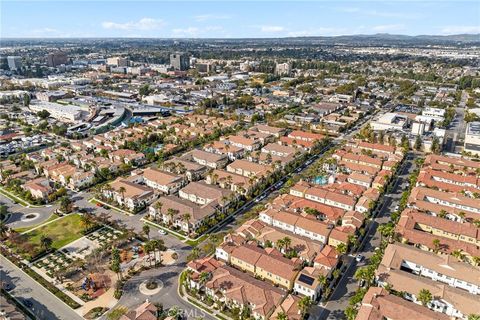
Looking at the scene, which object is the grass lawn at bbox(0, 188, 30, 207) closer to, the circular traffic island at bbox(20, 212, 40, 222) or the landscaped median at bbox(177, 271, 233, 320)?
the circular traffic island at bbox(20, 212, 40, 222)

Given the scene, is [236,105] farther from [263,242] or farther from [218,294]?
[218,294]

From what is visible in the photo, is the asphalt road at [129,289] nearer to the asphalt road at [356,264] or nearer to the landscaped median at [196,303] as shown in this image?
the landscaped median at [196,303]

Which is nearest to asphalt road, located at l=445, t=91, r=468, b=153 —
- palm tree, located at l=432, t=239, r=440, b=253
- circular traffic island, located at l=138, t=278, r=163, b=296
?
palm tree, located at l=432, t=239, r=440, b=253

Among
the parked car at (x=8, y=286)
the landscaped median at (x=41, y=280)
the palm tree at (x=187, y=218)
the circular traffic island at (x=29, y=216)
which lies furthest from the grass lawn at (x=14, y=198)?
the palm tree at (x=187, y=218)

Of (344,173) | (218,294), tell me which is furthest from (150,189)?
(344,173)

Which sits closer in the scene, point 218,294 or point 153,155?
point 218,294

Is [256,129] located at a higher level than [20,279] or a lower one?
higher

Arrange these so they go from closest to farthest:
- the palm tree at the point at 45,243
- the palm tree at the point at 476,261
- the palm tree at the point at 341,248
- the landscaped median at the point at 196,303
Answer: the landscaped median at the point at 196,303, the palm tree at the point at 476,261, the palm tree at the point at 341,248, the palm tree at the point at 45,243
